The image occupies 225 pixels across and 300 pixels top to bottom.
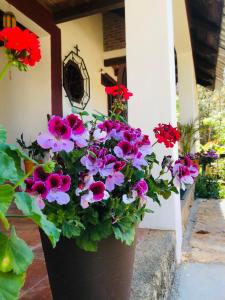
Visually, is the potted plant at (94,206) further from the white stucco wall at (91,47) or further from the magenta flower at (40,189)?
the white stucco wall at (91,47)

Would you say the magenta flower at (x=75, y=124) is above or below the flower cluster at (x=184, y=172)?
above

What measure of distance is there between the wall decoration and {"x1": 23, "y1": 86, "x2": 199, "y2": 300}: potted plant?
329 cm

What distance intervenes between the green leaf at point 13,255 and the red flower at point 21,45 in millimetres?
389

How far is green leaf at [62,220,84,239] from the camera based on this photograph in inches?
36.1

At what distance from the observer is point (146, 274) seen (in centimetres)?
148

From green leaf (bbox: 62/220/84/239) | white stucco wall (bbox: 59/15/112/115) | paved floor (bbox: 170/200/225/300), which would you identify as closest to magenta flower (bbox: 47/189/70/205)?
green leaf (bbox: 62/220/84/239)

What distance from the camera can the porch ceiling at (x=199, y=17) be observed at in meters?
3.69

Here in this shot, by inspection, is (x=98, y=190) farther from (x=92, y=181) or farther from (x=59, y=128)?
(x=59, y=128)

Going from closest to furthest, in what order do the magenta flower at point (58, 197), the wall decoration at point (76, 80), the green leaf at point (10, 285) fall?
1. the green leaf at point (10, 285)
2. the magenta flower at point (58, 197)
3. the wall decoration at point (76, 80)

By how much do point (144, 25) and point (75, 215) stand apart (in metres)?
1.58

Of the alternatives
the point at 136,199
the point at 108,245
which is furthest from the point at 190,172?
the point at 108,245

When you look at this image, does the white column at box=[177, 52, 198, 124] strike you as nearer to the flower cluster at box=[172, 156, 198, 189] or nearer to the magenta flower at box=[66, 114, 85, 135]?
the flower cluster at box=[172, 156, 198, 189]

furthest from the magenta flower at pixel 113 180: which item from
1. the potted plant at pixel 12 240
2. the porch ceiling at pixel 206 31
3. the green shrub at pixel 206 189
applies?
the green shrub at pixel 206 189

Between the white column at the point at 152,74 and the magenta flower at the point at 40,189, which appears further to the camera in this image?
the white column at the point at 152,74
